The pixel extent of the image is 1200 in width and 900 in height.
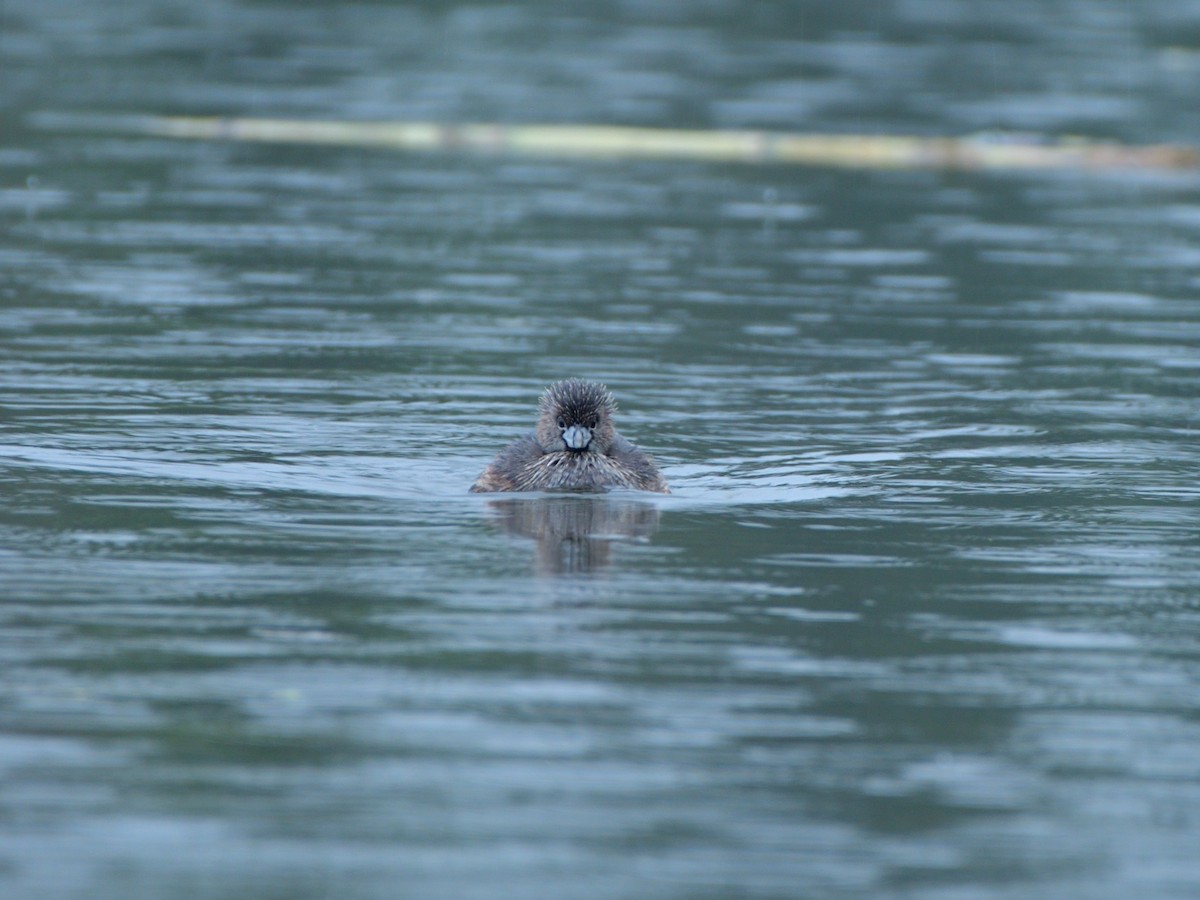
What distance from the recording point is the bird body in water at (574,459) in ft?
45.8

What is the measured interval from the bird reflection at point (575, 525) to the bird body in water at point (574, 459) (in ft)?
0.52

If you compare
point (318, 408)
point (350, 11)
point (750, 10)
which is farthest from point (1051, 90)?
point (318, 408)

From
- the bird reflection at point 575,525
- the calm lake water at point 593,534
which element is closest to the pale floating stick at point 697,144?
the calm lake water at point 593,534

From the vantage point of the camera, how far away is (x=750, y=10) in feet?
167

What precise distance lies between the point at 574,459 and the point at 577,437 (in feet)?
1.46

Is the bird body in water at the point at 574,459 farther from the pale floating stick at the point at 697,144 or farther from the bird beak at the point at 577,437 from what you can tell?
the pale floating stick at the point at 697,144

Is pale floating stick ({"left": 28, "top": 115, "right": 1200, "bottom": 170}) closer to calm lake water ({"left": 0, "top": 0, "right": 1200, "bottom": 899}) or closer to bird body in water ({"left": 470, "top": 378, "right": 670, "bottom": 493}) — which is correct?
calm lake water ({"left": 0, "top": 0, "right": 1200, "bottom": 899})

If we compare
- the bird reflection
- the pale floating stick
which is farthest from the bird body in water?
the pale floating stick

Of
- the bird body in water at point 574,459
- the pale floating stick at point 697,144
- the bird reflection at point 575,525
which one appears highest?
the pale floating stick at point 697,144

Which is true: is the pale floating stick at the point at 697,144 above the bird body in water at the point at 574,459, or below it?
above

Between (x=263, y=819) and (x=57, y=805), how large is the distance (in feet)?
2.47

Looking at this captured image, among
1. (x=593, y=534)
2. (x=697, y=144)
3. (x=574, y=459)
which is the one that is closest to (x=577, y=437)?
(x=574, y=459)

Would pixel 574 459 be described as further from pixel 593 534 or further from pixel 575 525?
pixel 593 534

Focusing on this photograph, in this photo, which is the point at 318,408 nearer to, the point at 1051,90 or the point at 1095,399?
the point at 1095,399
